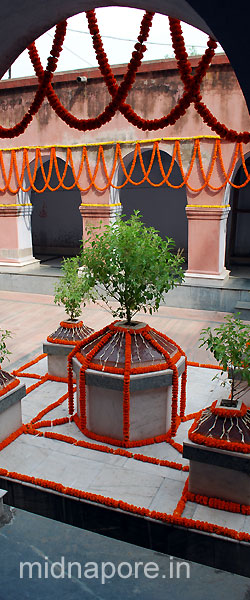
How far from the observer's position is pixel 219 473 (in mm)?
3678

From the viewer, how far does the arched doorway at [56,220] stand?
14961mm

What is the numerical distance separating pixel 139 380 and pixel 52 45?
318cm

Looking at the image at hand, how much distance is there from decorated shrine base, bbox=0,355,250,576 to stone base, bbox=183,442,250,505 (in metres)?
0.08

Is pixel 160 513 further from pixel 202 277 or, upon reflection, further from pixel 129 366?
pixel 202 277

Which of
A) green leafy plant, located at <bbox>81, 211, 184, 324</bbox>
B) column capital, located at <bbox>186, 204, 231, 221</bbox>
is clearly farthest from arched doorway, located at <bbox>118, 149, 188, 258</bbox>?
green leafy plant, located at <bbox>81, 211, 184, 324</bbox>

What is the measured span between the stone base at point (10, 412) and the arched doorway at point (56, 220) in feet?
34.0

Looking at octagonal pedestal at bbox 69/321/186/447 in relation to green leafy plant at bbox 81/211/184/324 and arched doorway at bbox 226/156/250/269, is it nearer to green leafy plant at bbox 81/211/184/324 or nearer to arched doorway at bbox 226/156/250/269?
green leafy plant at bbox 81/211/184/324

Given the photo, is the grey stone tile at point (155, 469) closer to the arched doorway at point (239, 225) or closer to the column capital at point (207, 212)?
the column capital at point (207, 212)

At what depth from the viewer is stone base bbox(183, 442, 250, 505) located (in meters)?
3.60

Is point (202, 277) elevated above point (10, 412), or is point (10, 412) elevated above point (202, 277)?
point (202, 277)

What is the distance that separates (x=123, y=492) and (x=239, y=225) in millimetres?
10354

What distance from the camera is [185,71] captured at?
171 inches

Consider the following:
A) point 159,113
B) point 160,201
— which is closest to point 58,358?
point 159,113

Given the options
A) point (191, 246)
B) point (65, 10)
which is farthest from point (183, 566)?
point (191, 246)
